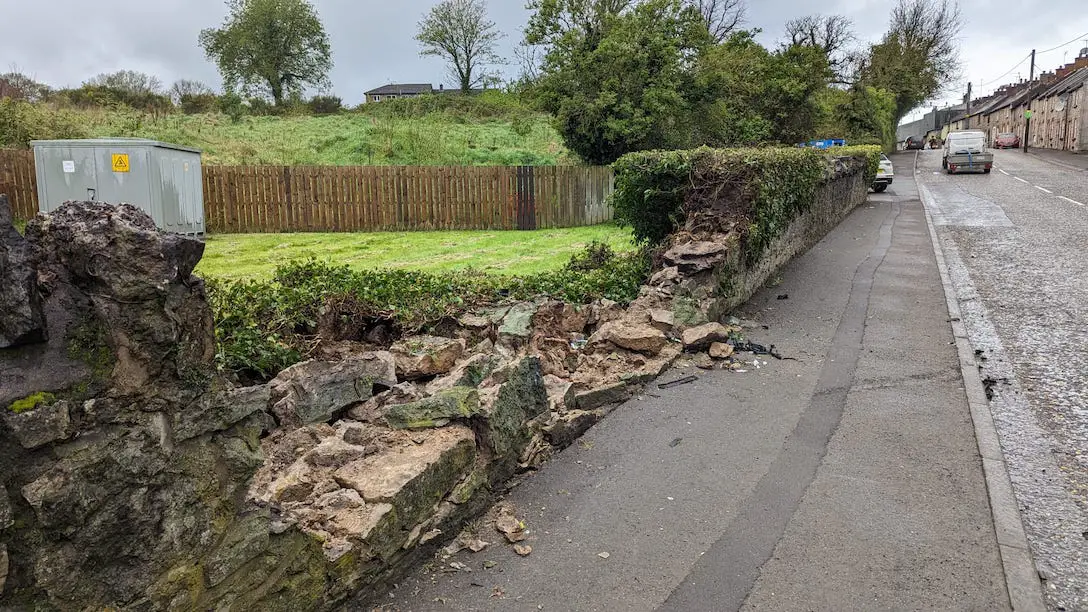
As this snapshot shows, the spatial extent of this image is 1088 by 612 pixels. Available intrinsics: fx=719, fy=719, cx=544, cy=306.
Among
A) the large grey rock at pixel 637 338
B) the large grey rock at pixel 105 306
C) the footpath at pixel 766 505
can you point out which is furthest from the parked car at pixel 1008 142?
the large grey rock at pixel 105 306

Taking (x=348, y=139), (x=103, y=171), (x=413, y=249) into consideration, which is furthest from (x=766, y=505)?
(x=348, y=139)

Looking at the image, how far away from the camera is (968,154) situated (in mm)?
40250

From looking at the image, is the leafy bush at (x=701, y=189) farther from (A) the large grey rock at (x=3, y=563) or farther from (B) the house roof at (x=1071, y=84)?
(B) the house roof at (x=1071, y=84)

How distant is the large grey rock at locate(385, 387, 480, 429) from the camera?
4.71m

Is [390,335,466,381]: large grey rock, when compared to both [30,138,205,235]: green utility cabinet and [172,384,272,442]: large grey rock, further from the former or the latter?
[30,138,205,235]: green utility cabinet

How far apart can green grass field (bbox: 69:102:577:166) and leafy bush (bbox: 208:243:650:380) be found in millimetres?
18822

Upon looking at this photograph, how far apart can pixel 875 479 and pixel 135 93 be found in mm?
47512

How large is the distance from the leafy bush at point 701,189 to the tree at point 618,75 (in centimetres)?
1121

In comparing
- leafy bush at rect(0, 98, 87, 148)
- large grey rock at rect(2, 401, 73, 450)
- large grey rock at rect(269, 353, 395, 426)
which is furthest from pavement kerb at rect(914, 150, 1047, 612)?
leafy bush at rect(0, 98, 87, 148)

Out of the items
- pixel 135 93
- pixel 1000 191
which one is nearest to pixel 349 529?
pixel 1000 191

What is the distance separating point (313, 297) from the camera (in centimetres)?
742

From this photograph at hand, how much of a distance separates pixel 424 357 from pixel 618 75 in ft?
61.2

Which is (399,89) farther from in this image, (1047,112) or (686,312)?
(686,312)

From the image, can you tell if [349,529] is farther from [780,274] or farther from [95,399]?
[780,274]
